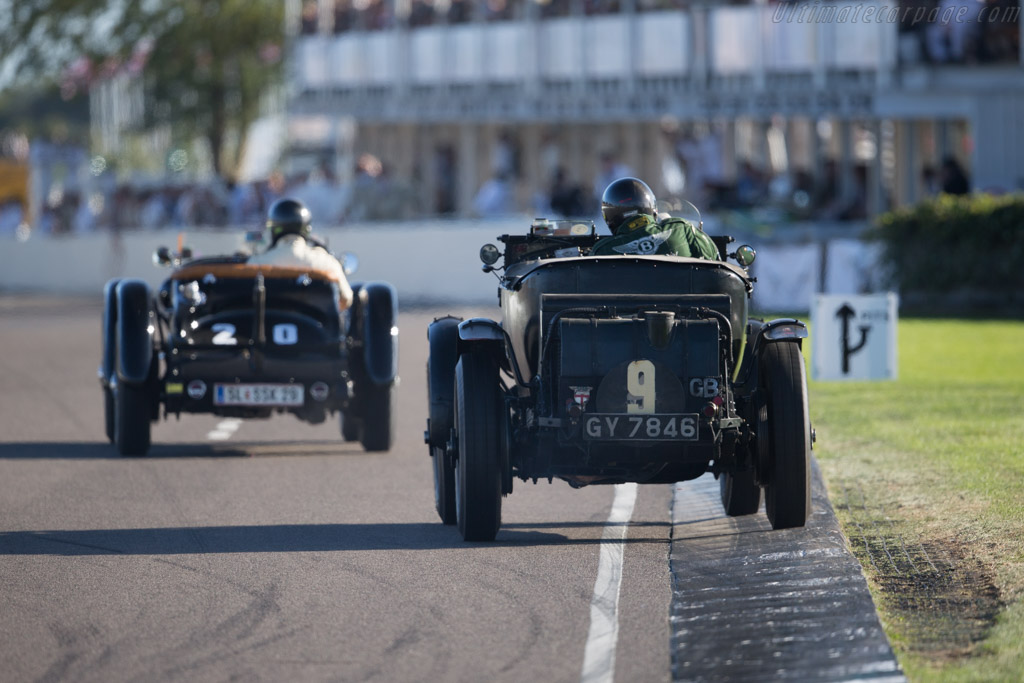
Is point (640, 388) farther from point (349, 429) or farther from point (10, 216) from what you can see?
point (10, 216)

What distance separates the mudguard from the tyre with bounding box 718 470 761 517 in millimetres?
3414

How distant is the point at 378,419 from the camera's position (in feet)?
42.1

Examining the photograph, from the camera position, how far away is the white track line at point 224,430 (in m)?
13.9

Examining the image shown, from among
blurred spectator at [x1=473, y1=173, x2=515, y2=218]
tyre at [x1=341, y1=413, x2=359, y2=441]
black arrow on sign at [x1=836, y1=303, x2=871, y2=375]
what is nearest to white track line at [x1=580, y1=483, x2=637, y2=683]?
tyre at [x1=341, y1=413, x2=359, y2=441]

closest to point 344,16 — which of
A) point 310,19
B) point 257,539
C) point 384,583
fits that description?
point 310,19

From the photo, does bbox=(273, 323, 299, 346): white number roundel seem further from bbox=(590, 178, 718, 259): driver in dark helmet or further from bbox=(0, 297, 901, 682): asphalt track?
bbox=(590, 178, 718, 259): driver in dark helmet

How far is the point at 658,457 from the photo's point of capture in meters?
8.63

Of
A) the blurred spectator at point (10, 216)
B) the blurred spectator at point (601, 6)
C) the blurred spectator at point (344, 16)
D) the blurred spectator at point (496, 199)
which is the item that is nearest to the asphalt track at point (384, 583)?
the blurred spectator at point (496, 199)

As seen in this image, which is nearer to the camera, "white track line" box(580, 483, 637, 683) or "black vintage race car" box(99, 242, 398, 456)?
"white track line" box(580, 483, 637, 683)

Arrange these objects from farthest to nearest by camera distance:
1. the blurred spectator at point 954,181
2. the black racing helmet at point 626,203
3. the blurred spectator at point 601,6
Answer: the blurred spectator at point 601,6 < the blurred spectator at point 954,181 < the black racing helmet at point 626,203

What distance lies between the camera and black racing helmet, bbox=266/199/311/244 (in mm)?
13531

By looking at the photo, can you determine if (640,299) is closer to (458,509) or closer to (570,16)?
(458,509)

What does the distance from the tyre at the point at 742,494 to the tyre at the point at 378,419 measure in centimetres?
351

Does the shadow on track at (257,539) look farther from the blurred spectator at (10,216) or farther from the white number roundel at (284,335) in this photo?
the blurred spectator at (10,216)
